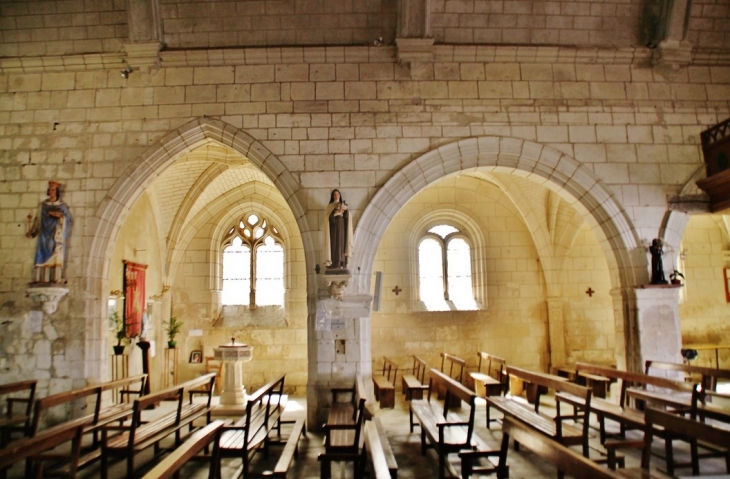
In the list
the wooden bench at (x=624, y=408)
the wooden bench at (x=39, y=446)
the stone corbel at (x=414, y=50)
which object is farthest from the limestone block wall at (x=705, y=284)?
the wooden bench at (x=39, y=446)

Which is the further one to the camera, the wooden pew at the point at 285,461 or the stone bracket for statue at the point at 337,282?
the stone bracket for statue at the point at 337,282

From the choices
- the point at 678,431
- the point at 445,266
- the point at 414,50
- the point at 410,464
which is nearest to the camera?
the point at 678,431

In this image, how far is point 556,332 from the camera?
9812 millimetres

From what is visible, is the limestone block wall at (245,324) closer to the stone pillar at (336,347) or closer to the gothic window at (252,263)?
the gothic window at (252,263)

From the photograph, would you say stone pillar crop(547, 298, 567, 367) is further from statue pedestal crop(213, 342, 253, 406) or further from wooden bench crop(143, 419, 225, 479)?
wooden bench crop(143, 419, 225, 479)

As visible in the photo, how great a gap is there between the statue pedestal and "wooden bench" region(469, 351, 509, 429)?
3554 millimetres

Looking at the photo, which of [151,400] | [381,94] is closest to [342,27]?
[381,94]

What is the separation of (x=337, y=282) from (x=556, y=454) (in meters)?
3.96

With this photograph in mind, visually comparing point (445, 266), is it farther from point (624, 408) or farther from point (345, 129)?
point (624, 408)

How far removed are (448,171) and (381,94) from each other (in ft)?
4.53

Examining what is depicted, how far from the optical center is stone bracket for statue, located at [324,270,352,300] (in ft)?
21.2

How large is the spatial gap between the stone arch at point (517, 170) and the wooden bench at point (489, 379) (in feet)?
6.92

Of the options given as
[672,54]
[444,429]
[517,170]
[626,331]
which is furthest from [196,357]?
[672,54]

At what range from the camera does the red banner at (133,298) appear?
8273mm
